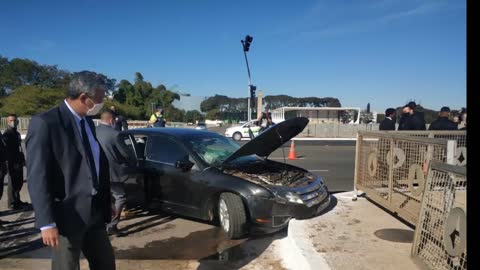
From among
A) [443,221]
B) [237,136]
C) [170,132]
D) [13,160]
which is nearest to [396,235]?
[443,221]

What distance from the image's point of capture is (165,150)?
20.0 ft

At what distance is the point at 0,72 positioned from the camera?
80375mm

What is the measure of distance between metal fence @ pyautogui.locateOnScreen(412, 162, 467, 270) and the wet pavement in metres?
1.45

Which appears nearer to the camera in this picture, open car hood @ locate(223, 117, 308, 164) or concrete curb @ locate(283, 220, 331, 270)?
Answer: concrete curb @ locate(283, 220, 331, 270)

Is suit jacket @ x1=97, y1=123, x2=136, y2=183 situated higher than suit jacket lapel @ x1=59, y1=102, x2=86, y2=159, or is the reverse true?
suit jacket lapel @ x1=59, y1=102, x2=86, y2=159

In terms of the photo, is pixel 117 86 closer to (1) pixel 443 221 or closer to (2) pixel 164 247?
(2) pixel 164 247

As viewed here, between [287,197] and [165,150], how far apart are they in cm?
216

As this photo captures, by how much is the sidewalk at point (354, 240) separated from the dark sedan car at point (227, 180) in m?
0.26

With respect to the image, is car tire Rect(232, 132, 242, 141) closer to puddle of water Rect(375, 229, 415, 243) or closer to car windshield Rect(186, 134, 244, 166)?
car windshield Rect(186, 134, 244, 166)

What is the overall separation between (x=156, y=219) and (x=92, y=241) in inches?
140

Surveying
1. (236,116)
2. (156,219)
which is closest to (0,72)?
(236,116)

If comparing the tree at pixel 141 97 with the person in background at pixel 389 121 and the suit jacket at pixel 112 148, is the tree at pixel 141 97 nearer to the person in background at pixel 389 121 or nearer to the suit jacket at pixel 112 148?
the person in background at pixel 389 121

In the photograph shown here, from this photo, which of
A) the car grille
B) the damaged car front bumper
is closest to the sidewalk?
the damaged car front bumper

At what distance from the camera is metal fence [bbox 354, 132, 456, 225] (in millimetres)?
4738
